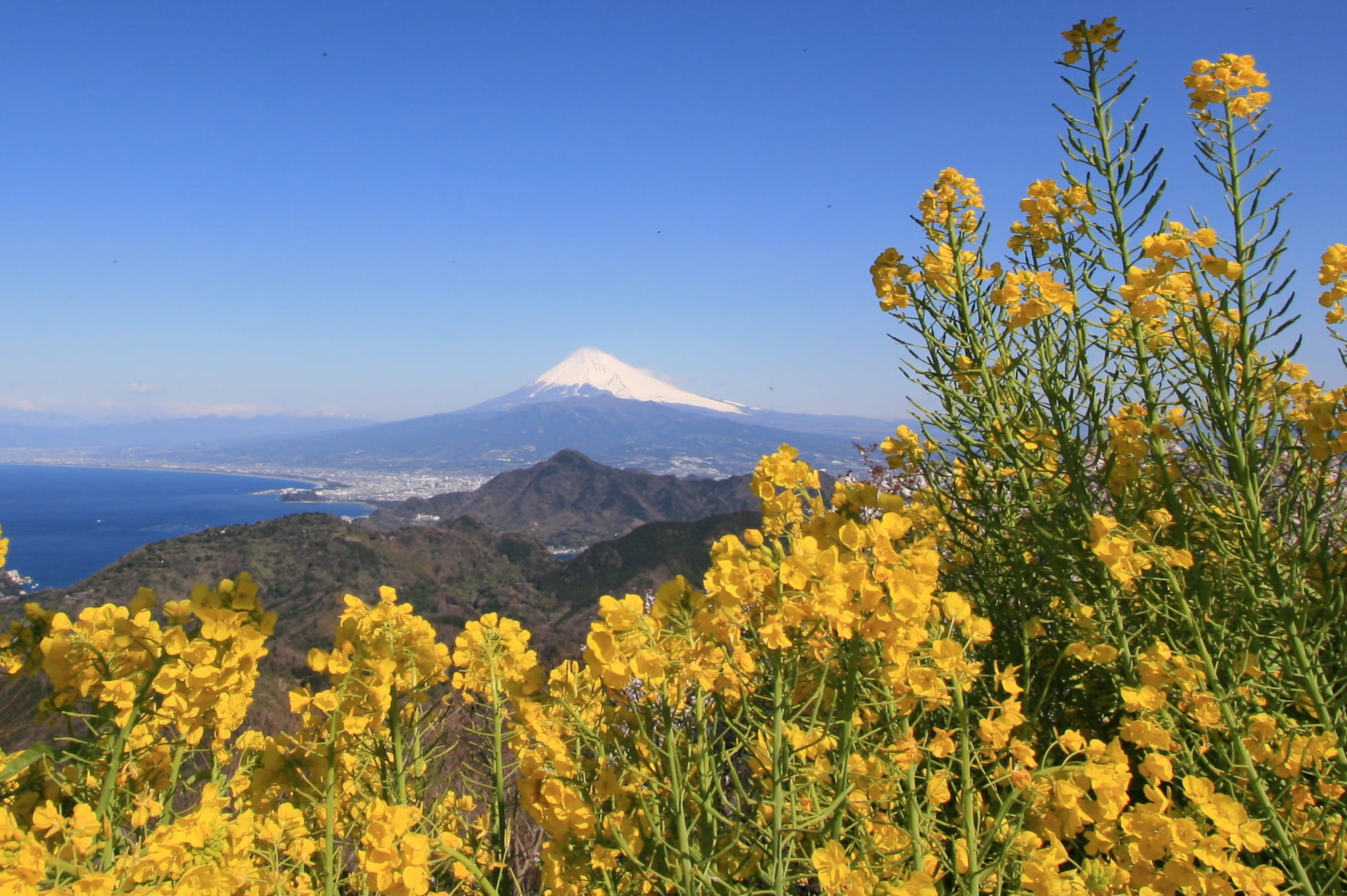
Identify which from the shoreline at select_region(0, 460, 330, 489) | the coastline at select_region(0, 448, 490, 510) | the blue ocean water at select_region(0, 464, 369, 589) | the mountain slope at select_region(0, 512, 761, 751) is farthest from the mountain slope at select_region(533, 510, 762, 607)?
the shoreline at select_region(0, 460, 330, 489)

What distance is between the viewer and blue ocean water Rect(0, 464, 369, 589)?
54719mm

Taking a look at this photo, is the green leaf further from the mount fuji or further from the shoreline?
the shoreline

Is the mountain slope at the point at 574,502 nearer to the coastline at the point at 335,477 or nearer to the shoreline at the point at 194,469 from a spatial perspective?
the coastline at the point at 335,477

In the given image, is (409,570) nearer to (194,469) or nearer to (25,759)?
(25,759)

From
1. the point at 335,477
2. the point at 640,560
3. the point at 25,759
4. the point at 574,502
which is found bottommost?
the point at 335,477

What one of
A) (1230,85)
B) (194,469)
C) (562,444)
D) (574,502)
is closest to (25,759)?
(1230,85)

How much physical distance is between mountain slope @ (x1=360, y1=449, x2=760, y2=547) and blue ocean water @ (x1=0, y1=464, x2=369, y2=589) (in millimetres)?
14862

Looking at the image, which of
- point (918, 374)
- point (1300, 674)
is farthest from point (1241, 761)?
point (918, 374)

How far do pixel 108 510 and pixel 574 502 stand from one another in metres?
64.4

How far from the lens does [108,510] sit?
85125mm

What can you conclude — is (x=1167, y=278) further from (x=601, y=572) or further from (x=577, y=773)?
(x=601, y=572)

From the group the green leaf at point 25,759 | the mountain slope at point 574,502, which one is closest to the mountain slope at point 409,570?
the green leaf at point 25,759

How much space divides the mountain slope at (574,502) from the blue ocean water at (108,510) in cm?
1486

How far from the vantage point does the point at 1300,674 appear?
1.66 metres
